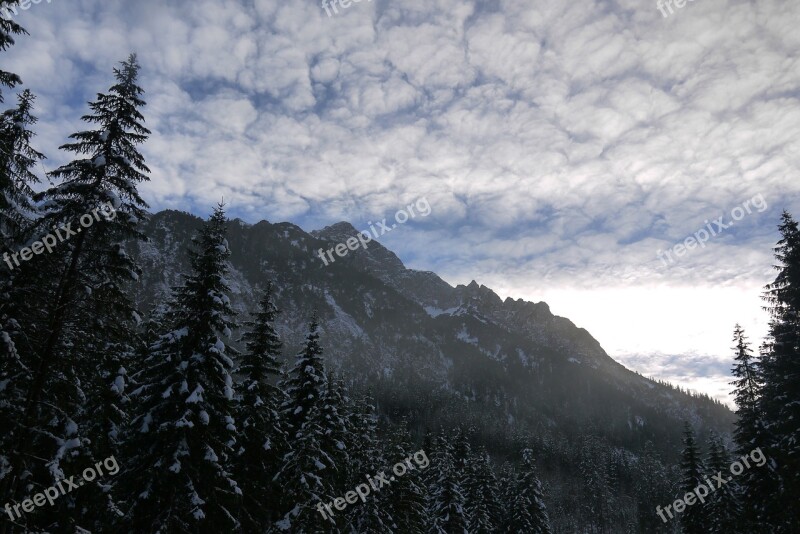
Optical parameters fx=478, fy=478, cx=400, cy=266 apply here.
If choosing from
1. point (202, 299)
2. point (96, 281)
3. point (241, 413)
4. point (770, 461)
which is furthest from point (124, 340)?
point (770, 461)

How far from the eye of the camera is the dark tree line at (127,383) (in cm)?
1367

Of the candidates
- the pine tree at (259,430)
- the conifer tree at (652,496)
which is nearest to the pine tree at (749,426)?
the pine tree at (259,430)

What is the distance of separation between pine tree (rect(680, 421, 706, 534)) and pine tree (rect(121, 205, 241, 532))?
39677 millimetres

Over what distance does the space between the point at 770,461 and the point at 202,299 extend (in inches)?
1178

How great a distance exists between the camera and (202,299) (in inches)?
748

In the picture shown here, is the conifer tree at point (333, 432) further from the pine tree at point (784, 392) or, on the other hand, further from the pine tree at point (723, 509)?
the pine tree at point (723, 509)

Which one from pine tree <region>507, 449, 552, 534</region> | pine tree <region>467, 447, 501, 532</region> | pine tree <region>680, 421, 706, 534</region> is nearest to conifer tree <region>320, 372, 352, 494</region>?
pine tree <region>467, 447, 501, 532</region>

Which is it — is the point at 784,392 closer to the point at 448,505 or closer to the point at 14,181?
the point at 448,505

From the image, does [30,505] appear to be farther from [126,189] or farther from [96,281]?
[126,189]

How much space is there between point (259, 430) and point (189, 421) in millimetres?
7409

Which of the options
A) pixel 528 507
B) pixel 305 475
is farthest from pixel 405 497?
pixel 528 507

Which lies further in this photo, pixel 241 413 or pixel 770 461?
pixel 770 461

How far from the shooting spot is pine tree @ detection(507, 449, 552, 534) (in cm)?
4497

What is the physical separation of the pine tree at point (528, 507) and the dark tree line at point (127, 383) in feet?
78.7
